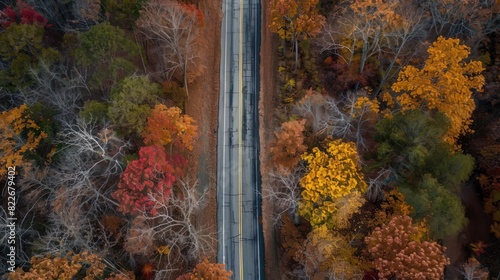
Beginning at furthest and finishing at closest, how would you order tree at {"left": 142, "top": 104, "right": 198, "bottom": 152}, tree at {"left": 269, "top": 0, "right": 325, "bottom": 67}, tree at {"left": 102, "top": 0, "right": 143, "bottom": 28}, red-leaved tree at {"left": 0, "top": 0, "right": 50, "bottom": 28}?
1. red-leaved tree at {"left": 0, "top": 0, "right": 50, "bottom": 28}
2. tree at {"left": 102, "top": 0, "right": 143, "bottom": 28}
3. tree at {"left": 269, "top": 0, "right": 325, "bottom": 67}
4. tree at {"left": 142, "top": 104, "right": 198, "bottom": 152}

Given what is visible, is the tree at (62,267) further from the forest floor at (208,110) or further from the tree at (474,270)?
the tree at (474,270)

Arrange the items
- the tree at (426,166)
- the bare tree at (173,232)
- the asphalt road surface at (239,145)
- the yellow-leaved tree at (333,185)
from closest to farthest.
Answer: the tree at (426,166) → the bare tree at (173,232) → the yellow-leaved tree at (333,185) → the asphalt road surface at (239,145)

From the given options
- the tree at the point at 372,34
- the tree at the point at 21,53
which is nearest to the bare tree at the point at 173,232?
the tree at the point at 21,53

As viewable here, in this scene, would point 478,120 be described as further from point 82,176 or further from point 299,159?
point 82,176

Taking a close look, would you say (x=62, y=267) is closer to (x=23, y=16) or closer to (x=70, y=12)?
(x=23, y=16)

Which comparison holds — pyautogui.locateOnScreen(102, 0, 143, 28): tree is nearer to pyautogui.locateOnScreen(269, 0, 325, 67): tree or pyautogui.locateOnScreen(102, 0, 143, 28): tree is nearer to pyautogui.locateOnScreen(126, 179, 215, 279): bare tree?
pyautogui.locateOnScreen(269, 0, 325, 67): tree

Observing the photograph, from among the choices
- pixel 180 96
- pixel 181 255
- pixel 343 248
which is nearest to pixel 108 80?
pixel 180 96

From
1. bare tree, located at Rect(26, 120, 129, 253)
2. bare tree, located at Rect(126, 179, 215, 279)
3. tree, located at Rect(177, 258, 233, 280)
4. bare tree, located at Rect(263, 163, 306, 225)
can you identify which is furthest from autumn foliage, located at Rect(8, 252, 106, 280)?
bare tree, located at Rect(263, 163, 306, 225)
